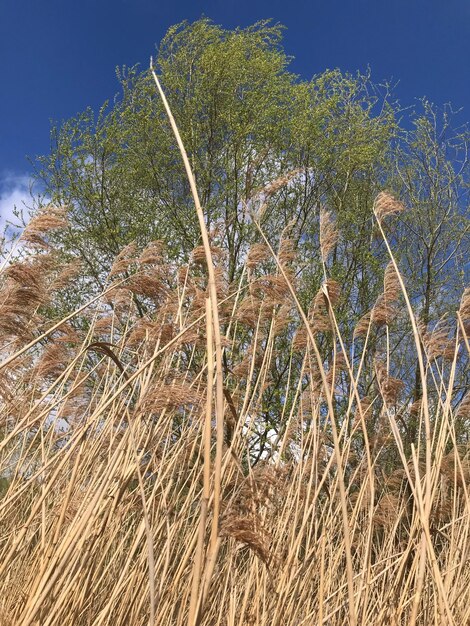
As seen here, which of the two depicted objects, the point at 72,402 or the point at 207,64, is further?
the point at 207,64

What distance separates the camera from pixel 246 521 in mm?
1139

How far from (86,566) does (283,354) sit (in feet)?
30.2

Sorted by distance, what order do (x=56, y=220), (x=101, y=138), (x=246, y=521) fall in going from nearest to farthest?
(x=246, y=521)
(x=56, y=220)
(x=101, y=138)

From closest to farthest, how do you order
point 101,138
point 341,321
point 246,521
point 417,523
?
1. point 246,521
2. point 417,523
3. point 341,321
4. point 101,138

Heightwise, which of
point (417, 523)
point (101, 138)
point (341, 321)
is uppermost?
point (101, 138)

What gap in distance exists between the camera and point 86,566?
6.74 ft

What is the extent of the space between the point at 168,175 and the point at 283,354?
437 centimetres

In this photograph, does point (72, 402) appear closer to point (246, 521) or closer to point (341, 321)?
point (246, 521)

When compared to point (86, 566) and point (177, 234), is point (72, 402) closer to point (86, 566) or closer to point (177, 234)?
point (86, 566)

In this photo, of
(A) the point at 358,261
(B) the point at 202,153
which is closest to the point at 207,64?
(B) the point at 202,153

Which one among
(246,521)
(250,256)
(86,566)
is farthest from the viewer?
(250,256)

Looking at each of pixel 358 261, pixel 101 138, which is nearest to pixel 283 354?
pixel 358 261

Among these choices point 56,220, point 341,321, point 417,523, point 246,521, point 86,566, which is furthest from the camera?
point 341,321

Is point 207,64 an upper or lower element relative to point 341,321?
upper
